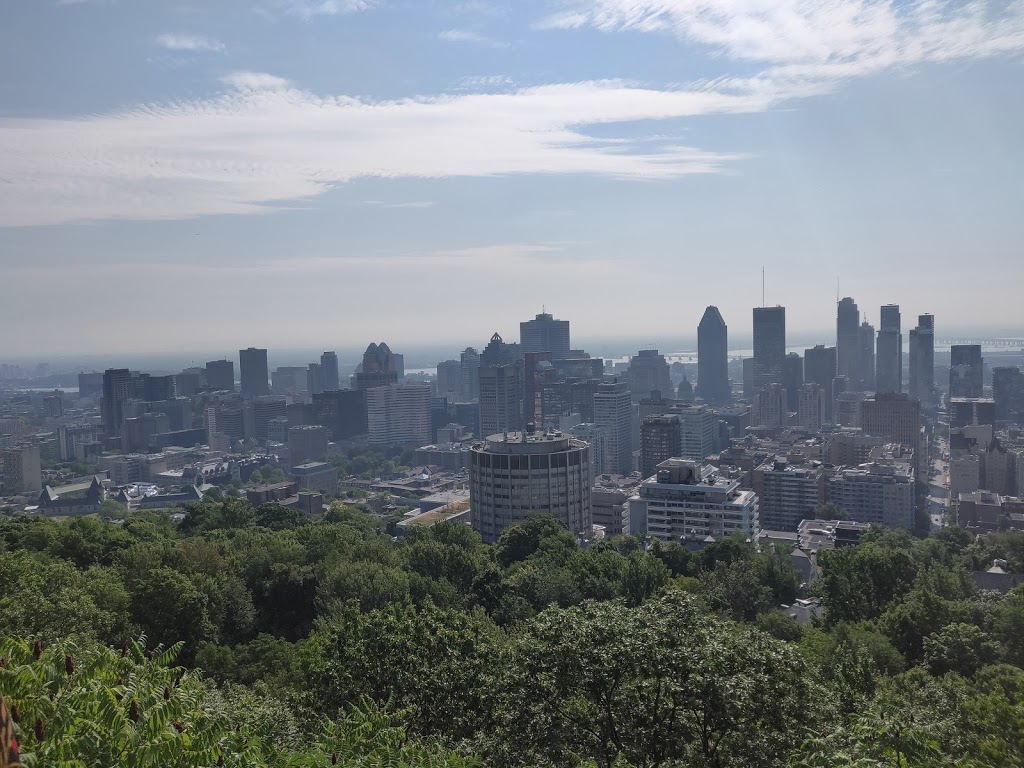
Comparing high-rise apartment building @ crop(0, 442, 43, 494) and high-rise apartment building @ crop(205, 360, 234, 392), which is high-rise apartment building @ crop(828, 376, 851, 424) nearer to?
high-rise apartment building @ crop(0, 442, 43, 494)

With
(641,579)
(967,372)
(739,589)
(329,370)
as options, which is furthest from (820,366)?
(641,579)

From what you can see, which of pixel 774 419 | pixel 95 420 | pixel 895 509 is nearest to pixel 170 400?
pixel 95 420

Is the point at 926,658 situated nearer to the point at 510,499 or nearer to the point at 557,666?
the point at 557,666

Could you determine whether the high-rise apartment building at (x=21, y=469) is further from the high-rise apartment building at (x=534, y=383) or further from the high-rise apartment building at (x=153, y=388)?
the high-rise apartment building at (x=534, y=383)

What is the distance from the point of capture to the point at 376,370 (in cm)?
10338

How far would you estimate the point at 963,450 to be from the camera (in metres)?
61.2

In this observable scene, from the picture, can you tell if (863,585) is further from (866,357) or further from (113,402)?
(866,357)

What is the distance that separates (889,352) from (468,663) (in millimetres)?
100514

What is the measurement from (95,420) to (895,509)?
8826 cm

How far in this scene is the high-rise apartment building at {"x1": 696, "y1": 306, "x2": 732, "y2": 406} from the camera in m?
117

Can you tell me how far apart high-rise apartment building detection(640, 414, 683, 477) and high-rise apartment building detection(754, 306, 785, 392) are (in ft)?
140

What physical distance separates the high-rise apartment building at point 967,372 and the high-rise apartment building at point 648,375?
3699cm

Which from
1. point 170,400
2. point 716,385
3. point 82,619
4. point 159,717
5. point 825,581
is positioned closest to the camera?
point 159,717

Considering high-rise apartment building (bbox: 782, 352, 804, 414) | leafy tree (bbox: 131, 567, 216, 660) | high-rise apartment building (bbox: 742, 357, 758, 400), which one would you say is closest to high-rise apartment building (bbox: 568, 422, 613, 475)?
high-rise apartment building (bbox: 782, 352, 804, 414)
